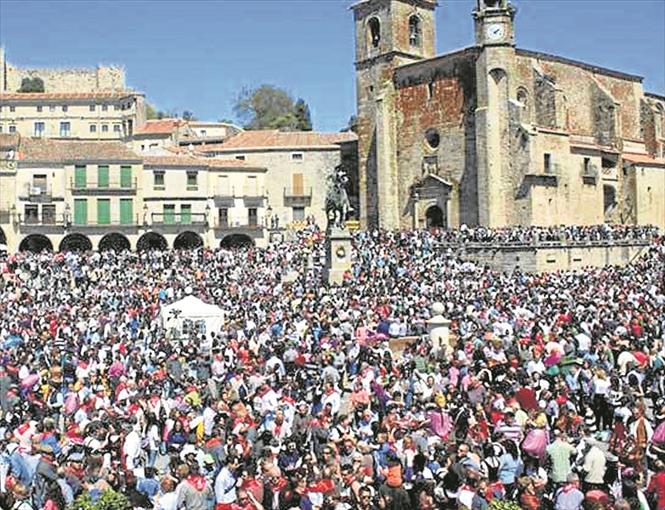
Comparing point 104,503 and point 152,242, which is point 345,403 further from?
point 152,242

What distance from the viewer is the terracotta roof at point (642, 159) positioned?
48.5m

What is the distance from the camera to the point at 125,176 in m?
47.3

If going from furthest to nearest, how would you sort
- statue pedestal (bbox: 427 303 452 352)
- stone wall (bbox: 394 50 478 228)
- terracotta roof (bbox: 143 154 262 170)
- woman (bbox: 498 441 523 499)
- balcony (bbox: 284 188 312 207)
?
balcony (bbox: 284 188 312 207) < terracotta roof (bbox: 143 154 262 170) < stone wall (bbox: 394 50 478 228) < statue pedestal (bbox: 427 303 452 352) < woman (bbox: 498 441 523 499)

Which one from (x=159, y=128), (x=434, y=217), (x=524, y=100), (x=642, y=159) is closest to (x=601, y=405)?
(x=524, y=100)

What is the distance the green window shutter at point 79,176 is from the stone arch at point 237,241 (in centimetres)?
827

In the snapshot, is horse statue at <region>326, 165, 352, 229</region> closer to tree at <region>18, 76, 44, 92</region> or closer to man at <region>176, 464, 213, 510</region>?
man at <region>176, 464, 213, 510</region>

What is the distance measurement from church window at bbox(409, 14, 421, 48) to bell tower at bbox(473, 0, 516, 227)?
7.11m

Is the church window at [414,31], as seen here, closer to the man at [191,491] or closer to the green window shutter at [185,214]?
the green window shutter at [185,214]

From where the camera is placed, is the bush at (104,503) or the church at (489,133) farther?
the church at (489,133)

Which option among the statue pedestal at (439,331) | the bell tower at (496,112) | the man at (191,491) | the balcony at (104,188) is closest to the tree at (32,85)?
the balcony at (104,188)

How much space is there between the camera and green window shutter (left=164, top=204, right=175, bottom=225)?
47.9 m

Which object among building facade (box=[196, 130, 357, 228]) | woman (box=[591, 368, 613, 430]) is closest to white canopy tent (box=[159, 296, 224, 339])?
woman (box=[591, 368, 613, 430])

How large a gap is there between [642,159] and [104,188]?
99.3 ft

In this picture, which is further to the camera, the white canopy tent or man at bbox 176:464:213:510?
the white canopy tent
